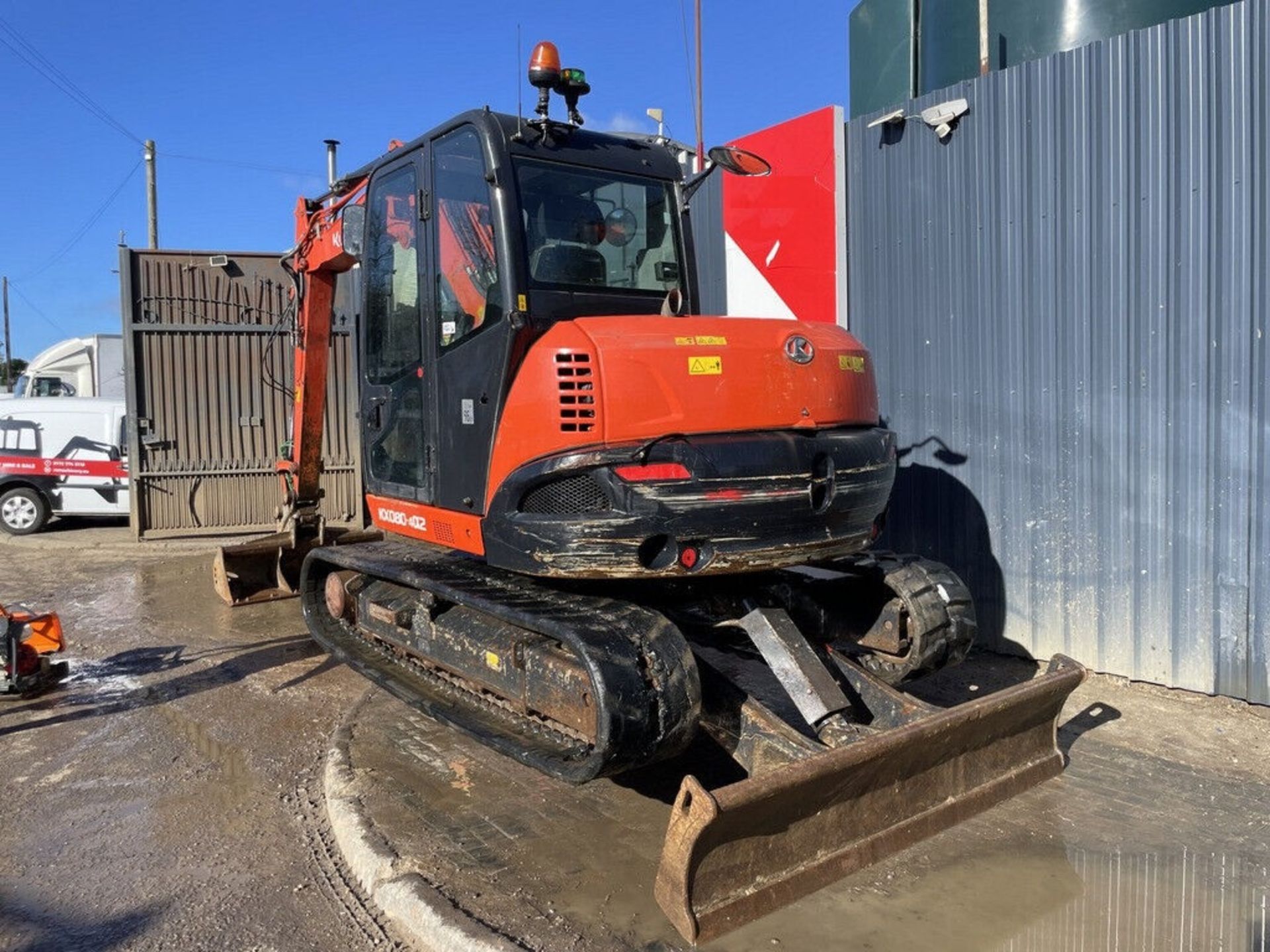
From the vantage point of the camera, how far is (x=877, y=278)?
7.23 metres

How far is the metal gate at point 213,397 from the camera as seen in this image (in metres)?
11.5

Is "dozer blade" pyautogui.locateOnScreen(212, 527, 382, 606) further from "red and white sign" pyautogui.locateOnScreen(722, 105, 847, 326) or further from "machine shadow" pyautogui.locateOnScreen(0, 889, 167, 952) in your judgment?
"machine shadow" pyautogui.locateOnScreen(0, 889, 167, 952)

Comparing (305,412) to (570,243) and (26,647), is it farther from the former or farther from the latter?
(570,243)

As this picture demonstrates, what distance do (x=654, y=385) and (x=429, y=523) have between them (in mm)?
1589

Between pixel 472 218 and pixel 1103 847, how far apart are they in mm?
3729

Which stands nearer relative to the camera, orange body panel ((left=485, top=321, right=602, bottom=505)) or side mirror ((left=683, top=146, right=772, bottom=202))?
orange body panel ((left=485, top=321, right=602, bottom=505))

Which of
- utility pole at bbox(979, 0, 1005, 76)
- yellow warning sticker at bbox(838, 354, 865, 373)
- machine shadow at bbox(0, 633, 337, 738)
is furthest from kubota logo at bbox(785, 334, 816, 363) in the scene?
machine shadow at bbox(0, 633, 337, 738)

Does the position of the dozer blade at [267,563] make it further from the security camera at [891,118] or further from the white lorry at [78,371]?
the white lorry at [78,371]

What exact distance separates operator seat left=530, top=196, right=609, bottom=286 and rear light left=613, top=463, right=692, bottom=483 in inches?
40.8

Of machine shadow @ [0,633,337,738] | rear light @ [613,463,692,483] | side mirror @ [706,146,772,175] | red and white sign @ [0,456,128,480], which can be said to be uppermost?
side mirror @ [706,146,772,175]

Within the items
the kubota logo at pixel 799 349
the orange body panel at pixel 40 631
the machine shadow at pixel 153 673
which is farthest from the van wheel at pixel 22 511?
the kubota logo at pixel 799 349

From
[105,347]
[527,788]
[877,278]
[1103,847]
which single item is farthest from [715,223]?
[105,347]

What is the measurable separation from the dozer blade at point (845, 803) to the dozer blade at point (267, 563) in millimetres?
5351

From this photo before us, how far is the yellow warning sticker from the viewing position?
4426mm
